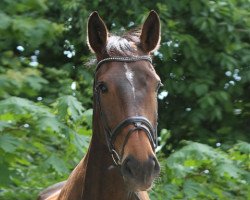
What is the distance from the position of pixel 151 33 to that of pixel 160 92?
398 cm

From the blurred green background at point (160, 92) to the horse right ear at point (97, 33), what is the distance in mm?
723

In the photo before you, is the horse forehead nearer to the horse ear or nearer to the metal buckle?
the horse ear

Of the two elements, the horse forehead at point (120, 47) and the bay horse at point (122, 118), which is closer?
the bay horse at point (122, 118)

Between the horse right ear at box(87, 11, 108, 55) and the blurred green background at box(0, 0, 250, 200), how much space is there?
0.72m

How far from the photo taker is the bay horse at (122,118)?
3338mm

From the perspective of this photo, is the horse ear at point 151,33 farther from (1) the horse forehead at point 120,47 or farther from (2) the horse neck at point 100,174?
(2) the horse neck at point 100,174

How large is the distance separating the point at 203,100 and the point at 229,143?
55 cm

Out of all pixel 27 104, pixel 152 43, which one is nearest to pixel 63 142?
pixel 27 104

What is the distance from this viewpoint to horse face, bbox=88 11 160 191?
3.30 metres

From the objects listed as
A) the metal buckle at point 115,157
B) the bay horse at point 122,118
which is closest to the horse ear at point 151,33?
the bay horse at point 122,118

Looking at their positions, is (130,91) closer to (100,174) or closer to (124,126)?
(124,126)

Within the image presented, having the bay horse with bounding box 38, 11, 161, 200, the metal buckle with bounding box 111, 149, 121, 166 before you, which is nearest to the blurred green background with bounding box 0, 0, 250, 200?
the bay horse with bounding box 38, 11, 161, 200

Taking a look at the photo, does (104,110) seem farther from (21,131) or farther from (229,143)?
(229,143)

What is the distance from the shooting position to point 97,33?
3.84 meters
